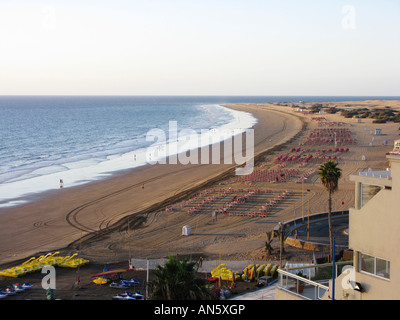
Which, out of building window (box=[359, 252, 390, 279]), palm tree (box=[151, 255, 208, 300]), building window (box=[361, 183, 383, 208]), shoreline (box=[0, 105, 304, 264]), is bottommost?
shoreline (box=[0, 105, 304, 264])

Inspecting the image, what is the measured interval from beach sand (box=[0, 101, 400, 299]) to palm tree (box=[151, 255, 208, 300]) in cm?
615

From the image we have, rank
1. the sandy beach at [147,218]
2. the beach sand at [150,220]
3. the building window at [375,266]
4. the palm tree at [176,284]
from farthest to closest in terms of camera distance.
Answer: the sandy beach at [147,218], the beach sand at [150,220], the palm tree at [176,284], the building window at [375,266]

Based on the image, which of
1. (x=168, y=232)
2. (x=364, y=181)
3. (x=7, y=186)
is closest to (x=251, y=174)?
(x=168, y=232)

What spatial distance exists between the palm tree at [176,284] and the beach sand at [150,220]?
6.15 metres

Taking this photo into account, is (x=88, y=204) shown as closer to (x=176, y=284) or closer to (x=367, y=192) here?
(x=176, y=284)

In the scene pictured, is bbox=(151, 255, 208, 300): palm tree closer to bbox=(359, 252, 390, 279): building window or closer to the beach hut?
bbox=(359, 252, 390, 279): building window

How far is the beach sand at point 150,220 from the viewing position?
2331 cm

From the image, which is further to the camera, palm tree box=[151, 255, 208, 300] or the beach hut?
the beach hut

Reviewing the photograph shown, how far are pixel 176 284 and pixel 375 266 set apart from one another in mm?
6708

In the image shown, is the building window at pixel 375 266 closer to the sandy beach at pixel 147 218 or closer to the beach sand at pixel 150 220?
the beach sand at pixel 150 220

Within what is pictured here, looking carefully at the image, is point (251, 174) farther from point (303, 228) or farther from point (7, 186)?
point (7, 186)

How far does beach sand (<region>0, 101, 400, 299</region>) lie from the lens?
2331 centimetres

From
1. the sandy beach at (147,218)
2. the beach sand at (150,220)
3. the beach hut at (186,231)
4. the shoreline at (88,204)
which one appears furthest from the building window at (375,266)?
the shoreline at (88,204)

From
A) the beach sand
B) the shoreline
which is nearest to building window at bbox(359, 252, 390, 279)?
the beach sand
